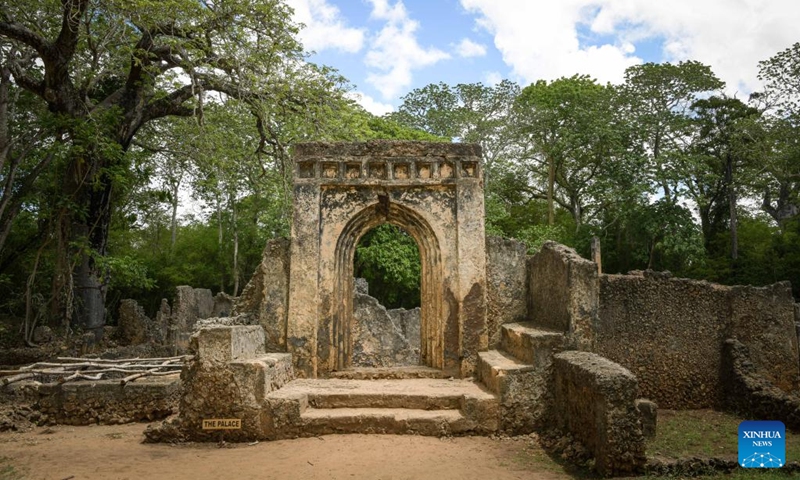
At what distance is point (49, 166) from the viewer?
620 inches

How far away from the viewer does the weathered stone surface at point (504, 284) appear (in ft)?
28.4

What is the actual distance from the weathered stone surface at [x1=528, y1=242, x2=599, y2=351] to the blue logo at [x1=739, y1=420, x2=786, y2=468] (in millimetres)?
1862

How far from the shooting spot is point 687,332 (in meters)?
8.96

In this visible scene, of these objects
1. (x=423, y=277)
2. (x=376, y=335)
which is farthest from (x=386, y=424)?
(x=376, y=335)

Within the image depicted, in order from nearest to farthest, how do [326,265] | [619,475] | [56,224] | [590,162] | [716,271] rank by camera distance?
[619,475]
[326,265]
[56,224]
[716,271]
[590,162]

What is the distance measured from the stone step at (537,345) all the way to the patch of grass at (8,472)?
5362mm

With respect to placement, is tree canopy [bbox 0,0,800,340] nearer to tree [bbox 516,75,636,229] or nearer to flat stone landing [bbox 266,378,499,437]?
tree [bbox 516,75,636,229]

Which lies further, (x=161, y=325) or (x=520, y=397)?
(x=161, y=325)

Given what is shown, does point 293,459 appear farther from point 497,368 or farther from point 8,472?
point 8,472

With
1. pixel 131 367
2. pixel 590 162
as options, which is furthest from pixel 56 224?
pixel 590 162

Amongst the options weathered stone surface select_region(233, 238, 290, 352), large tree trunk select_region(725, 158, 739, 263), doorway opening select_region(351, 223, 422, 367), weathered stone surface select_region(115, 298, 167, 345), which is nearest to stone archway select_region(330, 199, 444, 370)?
weathered stone surface select_region(233, 238, 290, 352)

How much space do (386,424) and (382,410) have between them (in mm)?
310

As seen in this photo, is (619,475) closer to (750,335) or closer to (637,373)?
(637,373)

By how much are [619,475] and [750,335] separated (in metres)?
5.46
